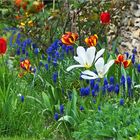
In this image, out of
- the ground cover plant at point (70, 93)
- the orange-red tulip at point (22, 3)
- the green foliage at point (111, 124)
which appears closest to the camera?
the green foliage at point (111, 124)

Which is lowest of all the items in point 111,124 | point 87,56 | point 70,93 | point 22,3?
point 70,93

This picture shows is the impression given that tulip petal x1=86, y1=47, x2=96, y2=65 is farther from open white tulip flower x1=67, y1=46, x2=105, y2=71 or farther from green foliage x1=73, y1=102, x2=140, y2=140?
green foliage x1=73, y1=102, x2=140, y2=140

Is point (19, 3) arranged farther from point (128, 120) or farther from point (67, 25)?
point (128, 120)

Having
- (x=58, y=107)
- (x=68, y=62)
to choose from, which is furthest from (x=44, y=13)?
(x=58, y=107)

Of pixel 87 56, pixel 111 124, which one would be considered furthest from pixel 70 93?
pixel 111 124

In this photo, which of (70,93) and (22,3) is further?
(22,3)

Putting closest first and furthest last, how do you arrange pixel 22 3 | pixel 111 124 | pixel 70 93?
pixel 111 124 < pixel 70 93 < pixel 22 3

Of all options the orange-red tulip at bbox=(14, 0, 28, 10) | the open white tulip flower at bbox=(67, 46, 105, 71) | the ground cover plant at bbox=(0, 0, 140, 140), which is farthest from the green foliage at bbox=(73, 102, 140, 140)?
the orange-red tulip at bbox=(14, 0, 28, 10)

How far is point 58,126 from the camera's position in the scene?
5984 millimetres

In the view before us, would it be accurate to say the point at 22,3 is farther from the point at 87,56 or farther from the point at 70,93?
the point at 87,56

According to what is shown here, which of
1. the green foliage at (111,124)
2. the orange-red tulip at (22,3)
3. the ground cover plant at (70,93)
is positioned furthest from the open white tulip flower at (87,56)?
the orange-red tulip at (22,3)

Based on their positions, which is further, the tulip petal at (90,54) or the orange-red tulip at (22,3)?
the orange-red tulip at (22,3)

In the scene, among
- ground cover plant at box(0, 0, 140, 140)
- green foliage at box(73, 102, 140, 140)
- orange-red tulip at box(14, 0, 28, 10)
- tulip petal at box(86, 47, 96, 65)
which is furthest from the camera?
orange-red tulip at box(14, 0, 28, 10)

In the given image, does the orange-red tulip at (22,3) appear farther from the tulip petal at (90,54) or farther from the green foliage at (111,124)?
the green foliage at (111,124)
